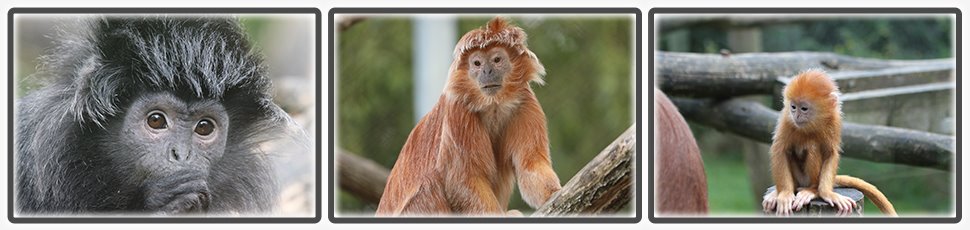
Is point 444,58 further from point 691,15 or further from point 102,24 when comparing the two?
point 102,24

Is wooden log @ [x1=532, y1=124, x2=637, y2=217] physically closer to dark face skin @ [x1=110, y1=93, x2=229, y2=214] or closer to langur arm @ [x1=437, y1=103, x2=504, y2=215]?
langur arm @ [x1=437, y1=103, x2=504, y2=215]

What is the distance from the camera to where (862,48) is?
4.38 metres

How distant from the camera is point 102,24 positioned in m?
3.96

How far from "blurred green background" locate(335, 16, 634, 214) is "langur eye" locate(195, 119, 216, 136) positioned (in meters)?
0.43

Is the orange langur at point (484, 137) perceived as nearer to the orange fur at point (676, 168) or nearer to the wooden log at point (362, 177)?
the orange fur at point (676, 168)

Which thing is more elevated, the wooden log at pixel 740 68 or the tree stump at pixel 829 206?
the wooden log at pixel 740 68

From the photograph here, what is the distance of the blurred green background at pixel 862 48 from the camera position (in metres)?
4.16

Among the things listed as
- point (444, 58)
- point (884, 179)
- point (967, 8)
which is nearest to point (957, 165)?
point (884, 179)

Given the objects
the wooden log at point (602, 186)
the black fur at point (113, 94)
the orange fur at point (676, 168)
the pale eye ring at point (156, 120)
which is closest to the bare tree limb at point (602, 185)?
the wooden log at point (602, 186)

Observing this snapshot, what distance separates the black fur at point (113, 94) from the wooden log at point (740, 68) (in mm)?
1420

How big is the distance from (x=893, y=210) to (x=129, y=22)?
2.59 meters

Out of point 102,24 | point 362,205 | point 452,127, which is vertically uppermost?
point 102,24

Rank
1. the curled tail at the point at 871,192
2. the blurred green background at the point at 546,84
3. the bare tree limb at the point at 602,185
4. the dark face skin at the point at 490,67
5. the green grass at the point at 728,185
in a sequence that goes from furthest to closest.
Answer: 1. the green grass at the point at 728,185
2. the blurred green background at the point at 546,84
3. the curled tail at the point at 871,192
4. the dark face skin at the point at 490,67
5. the bare tree limb at the point at 602,185

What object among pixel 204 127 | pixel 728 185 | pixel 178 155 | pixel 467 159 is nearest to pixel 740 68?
pixel 728 185
